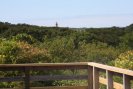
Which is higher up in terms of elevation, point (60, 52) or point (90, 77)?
point (90, 77)

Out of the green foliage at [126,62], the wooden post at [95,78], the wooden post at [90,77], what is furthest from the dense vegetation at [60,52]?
the wooden post at [95,78]

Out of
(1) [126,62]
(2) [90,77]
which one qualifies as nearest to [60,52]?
(1) [126,62]

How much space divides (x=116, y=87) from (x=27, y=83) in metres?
2.40

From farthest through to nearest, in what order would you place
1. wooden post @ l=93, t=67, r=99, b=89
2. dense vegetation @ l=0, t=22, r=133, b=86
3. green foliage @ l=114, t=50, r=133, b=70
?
1. dense vegetation @ l=0, t=22, r=133, b=86
2. green foliage @ l=114, t=50, r=133, b=70
3. wooden post @ l=93, t=67, r=99, b=89

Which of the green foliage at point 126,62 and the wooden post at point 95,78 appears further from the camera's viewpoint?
the green foliage at point 126,62

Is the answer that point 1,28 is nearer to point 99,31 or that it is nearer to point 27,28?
point 27,28

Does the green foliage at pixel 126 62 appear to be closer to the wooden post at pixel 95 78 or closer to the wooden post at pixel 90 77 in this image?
the wooden post at pixel 90 77

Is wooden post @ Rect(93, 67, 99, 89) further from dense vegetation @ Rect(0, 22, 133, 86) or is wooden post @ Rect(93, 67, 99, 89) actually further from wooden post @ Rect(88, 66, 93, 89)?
dense vegetation @ Rect(0, 22, 133, 86)

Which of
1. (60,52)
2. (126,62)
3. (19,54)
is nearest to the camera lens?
(126,62)

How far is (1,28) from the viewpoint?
28.5 meters

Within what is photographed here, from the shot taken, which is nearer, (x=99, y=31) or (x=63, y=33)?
(x=63, y=33)

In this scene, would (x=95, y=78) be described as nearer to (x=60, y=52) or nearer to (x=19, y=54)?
(x=19, y=54)

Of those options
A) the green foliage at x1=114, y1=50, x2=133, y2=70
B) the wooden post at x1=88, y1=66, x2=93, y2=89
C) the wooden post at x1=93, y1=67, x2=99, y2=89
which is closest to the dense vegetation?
the green foliage at x1=114, y1=50, x2=133, y2=70

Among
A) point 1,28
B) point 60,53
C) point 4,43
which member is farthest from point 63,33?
point 4,43
